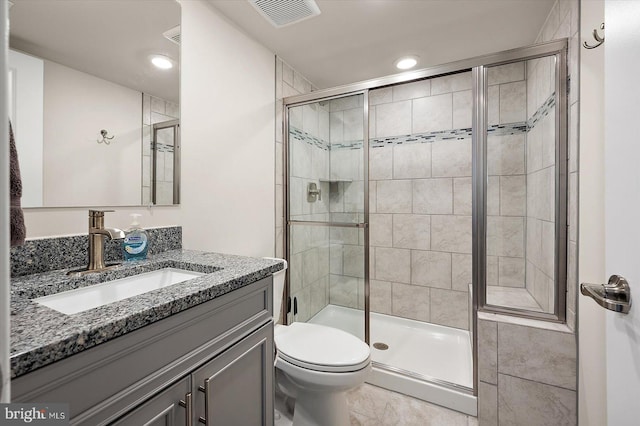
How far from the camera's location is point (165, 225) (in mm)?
1291

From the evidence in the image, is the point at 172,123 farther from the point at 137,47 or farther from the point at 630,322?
the point at 630,322

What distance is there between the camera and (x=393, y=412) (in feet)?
5.19

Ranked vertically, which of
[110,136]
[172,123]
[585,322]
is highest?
[172,123]

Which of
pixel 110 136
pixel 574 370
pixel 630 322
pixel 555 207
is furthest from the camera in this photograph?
pixel 555 207

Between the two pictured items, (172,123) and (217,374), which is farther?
(172,123)

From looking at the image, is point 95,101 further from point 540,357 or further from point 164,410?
point 540,357

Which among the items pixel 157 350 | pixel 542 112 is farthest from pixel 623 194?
pixel 542 112

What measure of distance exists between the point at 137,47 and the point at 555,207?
2.12m

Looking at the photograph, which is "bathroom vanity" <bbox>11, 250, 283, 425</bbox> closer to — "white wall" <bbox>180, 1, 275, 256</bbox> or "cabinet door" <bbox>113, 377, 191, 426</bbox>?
"cabinet door" <bbox>113, 377, 191, 426</bbox>

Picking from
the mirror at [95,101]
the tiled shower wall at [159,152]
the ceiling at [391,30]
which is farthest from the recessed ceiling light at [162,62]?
the ceiling at [391,30]

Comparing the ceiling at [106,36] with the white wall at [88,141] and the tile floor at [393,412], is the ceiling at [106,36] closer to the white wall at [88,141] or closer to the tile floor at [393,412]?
the white wall at [88,141]

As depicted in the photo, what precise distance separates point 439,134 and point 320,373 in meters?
2.17

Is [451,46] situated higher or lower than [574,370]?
higher

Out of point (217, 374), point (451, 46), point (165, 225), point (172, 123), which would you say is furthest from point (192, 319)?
point (451, 46)
